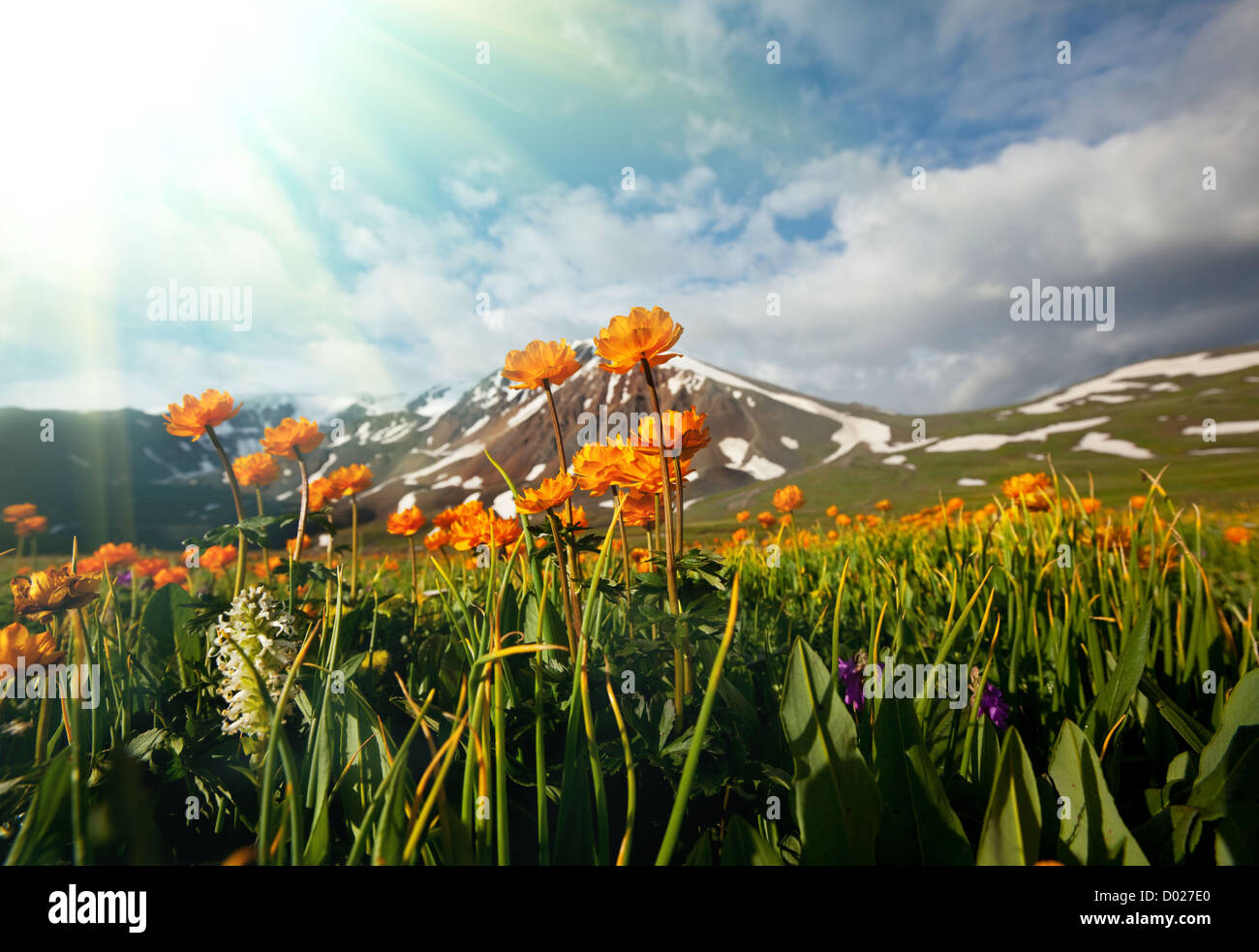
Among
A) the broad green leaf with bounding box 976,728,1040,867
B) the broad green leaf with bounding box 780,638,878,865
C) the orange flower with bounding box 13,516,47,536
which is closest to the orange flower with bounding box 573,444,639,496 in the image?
the broad green leaf with bounding box 780,638,878,865

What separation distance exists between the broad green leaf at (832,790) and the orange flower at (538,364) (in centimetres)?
91

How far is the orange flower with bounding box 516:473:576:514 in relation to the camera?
4.27 feet

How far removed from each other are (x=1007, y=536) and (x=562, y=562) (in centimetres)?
250

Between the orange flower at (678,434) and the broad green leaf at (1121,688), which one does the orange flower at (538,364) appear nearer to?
the orange flower at (678,434)

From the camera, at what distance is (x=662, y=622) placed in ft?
4.05

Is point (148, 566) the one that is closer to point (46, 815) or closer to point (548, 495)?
point (46, 815)

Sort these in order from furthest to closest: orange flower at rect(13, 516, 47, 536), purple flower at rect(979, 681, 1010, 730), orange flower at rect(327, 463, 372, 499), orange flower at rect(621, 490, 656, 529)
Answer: orange flower at rect(13, 516, 47, 536)
orange flower at rect(327, 463, 372, 499)
orange flower at rect(621, 490, 656, 529)
purple flower at rect(979, 681, 1010, 730)

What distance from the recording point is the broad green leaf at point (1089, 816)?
0.78 metres

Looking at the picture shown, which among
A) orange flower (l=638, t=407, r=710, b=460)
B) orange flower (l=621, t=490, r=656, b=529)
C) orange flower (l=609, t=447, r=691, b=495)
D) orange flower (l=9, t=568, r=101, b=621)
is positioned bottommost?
orange flower (l=9, t=568, r=101, b=621)

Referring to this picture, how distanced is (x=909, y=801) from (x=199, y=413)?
6.72ft

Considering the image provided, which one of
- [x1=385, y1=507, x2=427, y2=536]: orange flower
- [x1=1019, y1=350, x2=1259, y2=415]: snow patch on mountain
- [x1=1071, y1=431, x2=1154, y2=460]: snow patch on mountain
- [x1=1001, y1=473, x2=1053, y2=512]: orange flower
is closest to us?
[x1=385, y1=507, x2=427, y2=536]: orange flower

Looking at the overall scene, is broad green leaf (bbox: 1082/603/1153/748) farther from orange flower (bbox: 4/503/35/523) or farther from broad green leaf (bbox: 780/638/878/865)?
orange flower (bbox: 4/503/35/523)
